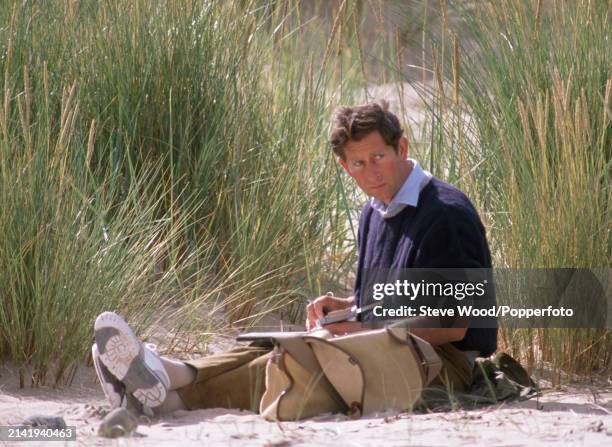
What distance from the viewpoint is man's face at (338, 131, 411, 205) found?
127 inches

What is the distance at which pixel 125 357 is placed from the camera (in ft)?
9.88

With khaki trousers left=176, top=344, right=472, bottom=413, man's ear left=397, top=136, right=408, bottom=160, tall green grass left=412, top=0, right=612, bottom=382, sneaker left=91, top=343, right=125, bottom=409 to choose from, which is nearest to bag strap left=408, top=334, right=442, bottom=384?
khaki trousers left=176, top=344, right=472, bottom=413

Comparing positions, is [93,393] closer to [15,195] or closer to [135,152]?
[15,195]

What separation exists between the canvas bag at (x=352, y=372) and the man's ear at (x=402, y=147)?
549mm

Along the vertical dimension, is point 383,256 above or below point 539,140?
below

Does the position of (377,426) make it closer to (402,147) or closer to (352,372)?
(352,372)

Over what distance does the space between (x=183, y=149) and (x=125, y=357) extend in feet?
5.54

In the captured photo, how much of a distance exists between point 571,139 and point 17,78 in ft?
6.75

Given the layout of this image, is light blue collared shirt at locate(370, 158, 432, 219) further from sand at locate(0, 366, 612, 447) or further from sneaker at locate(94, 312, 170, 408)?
sneaker at locate(94, 312, 170, 408)

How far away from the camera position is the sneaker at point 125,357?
3002 millimetres

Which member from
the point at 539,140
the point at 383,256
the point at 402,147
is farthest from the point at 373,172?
the point at 539,140

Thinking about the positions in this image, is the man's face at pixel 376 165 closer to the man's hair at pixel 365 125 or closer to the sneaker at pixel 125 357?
Result: the man's hair at pixel 365 125

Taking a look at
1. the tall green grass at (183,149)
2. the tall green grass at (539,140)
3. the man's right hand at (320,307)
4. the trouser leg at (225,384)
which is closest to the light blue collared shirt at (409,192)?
the man's right hand at (320,307)

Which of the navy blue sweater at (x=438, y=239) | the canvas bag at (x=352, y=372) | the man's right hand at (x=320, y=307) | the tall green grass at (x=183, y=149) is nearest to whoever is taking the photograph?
the canvas bag at (x=352, y=372)
